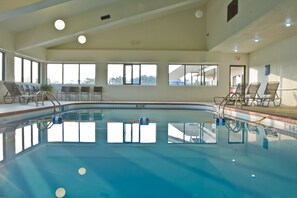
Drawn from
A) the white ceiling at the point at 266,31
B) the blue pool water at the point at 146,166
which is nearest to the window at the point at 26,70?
the blue pool water at the point at 146,166

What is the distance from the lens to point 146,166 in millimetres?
2650

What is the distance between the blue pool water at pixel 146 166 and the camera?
205 centimetres

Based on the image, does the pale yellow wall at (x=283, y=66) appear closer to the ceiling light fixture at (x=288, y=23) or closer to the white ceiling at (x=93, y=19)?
the white ceiling at (x=93, y=19)

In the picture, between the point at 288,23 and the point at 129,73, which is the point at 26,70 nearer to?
the point at 129,73

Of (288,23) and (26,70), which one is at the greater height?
(288,23)

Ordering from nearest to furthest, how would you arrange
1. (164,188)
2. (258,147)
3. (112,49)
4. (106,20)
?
1. (164,188)
2. (258,147)
3. (106,20)
4. (112,49)

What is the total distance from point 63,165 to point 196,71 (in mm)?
11144

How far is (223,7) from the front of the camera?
10.3m

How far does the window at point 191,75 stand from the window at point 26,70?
20.7ft

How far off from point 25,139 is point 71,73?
9.60 m

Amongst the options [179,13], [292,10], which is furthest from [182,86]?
[292,10]

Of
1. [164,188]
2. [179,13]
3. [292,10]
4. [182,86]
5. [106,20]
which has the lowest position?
[164,188]

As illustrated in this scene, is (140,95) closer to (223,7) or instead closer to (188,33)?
(188,33)

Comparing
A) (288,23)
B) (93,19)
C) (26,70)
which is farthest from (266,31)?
(26,70)
